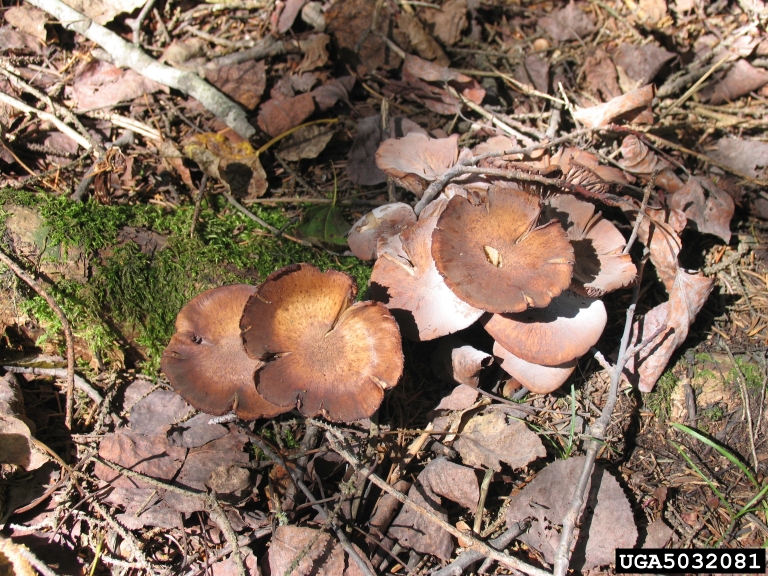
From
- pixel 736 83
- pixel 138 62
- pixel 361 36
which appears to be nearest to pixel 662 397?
pixel 736 83

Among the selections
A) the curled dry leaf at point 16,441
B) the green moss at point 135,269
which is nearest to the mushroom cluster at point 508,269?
the green moss at point 135,269

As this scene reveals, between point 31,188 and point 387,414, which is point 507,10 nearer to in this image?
point 387,414

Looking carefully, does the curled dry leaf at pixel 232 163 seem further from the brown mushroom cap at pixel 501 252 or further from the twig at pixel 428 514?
the twig at pixel 428 514

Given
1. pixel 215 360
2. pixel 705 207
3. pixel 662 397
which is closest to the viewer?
pixel 215 360

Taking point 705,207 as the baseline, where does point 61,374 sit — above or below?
below

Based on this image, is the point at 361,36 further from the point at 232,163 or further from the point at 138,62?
the point at 138,62
